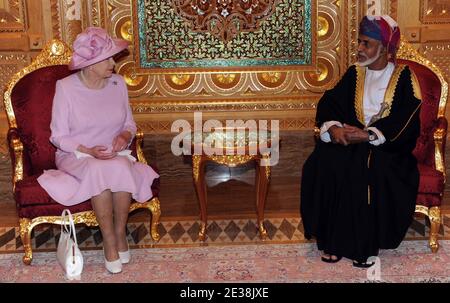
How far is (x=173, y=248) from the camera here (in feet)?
15.0

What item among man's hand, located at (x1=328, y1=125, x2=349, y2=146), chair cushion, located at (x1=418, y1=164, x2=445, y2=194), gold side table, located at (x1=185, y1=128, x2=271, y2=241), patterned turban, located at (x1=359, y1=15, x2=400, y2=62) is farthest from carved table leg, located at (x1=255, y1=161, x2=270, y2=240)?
patterned turban, located at (x1=359, y1=15, x2=400, y2=62)

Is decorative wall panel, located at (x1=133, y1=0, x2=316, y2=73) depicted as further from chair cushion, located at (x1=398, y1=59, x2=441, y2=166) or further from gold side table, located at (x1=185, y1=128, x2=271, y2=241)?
chair cushion, located at (x1=398, y1=59, x2=441, y2=166)

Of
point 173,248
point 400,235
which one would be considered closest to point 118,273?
point 173,248

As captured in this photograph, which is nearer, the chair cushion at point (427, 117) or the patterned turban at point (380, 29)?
the patterned turban at point (380, 29)

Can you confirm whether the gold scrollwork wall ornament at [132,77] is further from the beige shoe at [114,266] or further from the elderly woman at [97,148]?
the beige shoe at [114,266]

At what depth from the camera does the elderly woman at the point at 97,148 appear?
13.5ft

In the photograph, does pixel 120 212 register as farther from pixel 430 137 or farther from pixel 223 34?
pixel 223 34

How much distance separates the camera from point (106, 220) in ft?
13.4

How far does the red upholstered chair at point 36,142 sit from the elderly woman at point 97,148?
0.12 metres

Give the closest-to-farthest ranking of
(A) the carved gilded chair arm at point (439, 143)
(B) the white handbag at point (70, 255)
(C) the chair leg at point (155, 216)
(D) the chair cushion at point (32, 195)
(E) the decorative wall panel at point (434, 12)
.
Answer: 1. (B) the white handbag at point (70, 255)
2. (D) the chair cushion at point (32, 195)
3. (A) the carved gilded chair arm at point (439, 143)
4. (C) the chair leg at point (155, 216)
5. (E) the decorative wall panel at point (434, 12)

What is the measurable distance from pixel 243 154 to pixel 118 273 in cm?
118

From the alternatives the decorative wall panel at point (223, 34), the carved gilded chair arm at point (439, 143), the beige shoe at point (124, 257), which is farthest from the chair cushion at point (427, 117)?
the beige shoe at point (124, 257)

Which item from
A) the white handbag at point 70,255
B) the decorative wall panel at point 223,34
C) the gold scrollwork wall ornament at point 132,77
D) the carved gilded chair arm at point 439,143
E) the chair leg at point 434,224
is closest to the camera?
the white handbag at point 70,255

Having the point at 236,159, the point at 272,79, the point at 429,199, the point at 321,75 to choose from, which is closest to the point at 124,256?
the point at 236,159
